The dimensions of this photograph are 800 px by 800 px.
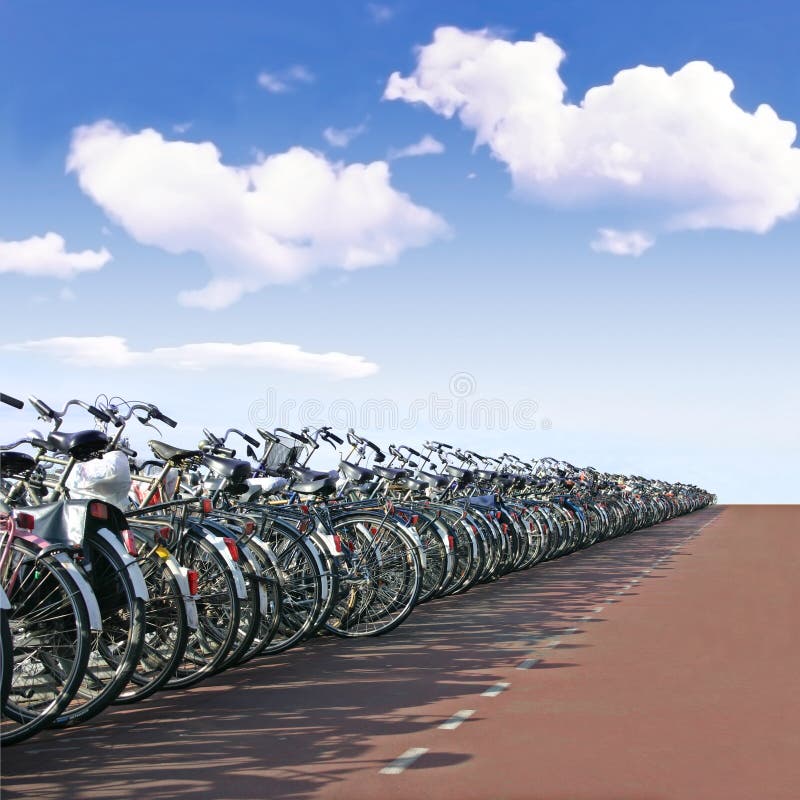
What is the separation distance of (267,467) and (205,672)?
10.3 feet

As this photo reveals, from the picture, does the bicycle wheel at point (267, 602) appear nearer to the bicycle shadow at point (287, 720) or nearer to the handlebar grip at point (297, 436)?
the bicycle shadow at point (287, 720)

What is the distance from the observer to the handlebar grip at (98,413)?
679 centimetres

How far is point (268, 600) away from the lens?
692cm

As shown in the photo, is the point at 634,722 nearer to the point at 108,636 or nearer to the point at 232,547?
the point at 232,547

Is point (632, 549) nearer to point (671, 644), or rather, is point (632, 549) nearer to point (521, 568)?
point (521, 568)

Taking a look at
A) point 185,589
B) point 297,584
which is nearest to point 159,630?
A: point 185,589

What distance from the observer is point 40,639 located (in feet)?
16.2

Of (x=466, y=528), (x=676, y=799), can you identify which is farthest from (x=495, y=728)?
(x=466, y=528)

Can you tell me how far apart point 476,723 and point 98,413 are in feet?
9.90

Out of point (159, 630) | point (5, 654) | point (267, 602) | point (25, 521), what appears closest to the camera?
point (5, 654)

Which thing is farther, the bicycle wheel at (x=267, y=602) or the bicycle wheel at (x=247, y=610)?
the bicycle wheel at (x=267, y=602)

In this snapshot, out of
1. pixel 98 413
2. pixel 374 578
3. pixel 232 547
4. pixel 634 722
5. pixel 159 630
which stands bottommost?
pixel 634 722

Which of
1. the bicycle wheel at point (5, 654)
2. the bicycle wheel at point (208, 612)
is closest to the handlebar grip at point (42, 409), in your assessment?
the bicycle wheel at point (208, 612)

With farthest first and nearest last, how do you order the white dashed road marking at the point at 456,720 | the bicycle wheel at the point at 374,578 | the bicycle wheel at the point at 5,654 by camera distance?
the bicycle wheel at the point at 374,578 < the white dashed road marking at the point at 456,720 < the bicycle wheel at the point at 5,654
